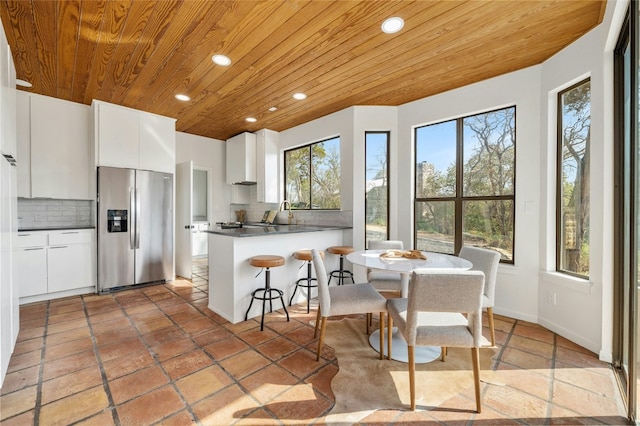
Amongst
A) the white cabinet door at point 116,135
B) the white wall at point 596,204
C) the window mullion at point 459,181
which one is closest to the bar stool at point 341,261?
the window mullion at point 459,181

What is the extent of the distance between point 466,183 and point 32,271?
5.38m

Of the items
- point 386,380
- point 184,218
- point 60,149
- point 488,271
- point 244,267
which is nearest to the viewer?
point 386,380

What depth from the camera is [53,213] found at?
12.5 ft

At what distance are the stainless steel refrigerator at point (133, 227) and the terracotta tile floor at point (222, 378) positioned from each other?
0.99 metres

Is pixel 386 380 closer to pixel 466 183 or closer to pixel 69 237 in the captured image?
pixel 466 183

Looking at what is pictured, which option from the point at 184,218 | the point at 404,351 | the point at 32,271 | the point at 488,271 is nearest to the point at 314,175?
the point at 184,218

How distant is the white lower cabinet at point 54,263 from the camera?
3.21 m

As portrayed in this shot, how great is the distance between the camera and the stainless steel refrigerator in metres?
3.69

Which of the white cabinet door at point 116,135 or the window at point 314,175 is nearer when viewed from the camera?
the white cabinet door at point 116,135

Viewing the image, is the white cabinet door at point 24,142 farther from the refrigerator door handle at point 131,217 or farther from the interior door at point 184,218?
the interior door at point 184,218

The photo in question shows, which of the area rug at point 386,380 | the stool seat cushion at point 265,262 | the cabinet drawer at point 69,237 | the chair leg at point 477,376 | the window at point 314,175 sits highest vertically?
the window at point 314,175

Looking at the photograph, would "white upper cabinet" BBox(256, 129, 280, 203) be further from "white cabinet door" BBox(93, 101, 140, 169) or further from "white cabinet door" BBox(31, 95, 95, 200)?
"white cabinet door" BBox(31, 95, 95, 200)

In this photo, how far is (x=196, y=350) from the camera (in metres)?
2.27

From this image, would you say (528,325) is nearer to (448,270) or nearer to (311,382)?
(448,270)
